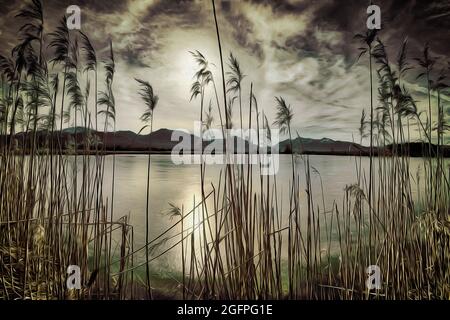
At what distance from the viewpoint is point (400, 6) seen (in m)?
2.08

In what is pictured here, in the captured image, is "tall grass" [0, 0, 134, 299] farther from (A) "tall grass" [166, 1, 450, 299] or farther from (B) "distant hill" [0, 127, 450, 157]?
(A) "tall grass" [166, 1, 450, 299]

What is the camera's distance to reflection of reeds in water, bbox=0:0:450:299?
1.97 m

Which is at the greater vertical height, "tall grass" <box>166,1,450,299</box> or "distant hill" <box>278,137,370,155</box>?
"distant hill" <box>278,137,370,155</box>

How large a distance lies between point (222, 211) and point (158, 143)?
509 mm

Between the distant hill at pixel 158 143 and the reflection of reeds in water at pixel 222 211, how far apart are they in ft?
0.05

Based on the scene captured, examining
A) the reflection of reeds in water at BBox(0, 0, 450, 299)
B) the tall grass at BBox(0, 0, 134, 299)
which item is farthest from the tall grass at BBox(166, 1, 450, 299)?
the tall grass at BBox(0, 0, 134, 299)

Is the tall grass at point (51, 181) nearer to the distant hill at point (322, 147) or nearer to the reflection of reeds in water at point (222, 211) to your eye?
the reflection of reeds in water at point (222, 211)

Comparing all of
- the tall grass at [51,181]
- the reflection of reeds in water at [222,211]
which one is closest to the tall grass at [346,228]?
the reflection of reeds in water at [222,211]

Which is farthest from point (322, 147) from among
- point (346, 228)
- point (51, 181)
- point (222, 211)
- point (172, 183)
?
point (51, 181)

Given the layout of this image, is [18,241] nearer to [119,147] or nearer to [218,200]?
[119,147]

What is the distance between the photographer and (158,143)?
207 cm

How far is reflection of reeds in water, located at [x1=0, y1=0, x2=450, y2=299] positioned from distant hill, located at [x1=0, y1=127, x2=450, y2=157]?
0.05ft

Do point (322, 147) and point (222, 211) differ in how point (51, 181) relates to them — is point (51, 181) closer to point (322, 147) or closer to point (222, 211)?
point (222, 211)

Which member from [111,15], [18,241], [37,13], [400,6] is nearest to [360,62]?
[400,6]
